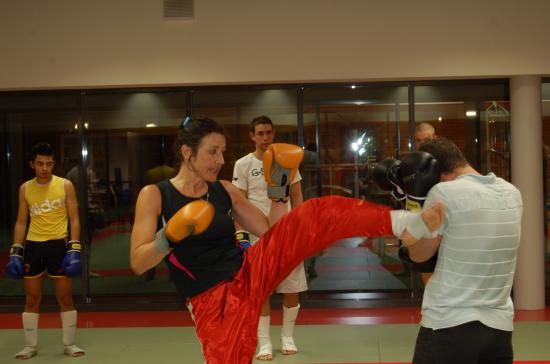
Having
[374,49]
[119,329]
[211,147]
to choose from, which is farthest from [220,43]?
[211,147]

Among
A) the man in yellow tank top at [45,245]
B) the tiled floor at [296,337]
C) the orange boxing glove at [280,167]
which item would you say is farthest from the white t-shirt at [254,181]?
the orange boxing glove at [280,167]

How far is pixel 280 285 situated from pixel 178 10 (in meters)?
2.69

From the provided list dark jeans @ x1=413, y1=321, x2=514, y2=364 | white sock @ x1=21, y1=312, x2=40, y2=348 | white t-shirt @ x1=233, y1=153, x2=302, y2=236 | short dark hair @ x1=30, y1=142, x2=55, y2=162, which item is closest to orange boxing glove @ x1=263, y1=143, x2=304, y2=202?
dark jeans @ x1=413, y1=321, x2=514, y2=364

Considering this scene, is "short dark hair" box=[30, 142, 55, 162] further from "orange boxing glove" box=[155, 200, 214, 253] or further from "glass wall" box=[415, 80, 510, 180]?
"glass wall" box=[415, 80, 510, 180]

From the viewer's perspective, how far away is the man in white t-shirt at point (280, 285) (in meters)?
4.17

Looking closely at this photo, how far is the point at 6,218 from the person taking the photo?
239 inches

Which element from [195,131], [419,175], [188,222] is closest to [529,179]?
[419,175]

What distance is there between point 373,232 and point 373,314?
3536 mm

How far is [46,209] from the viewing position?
440cm

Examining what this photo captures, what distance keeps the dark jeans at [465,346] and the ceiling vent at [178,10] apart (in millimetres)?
4081

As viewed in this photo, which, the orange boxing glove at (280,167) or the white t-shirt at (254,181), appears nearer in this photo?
the orange boxing glove at (280,167)

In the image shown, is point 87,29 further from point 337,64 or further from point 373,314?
point 373,314

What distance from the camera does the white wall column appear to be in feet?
17.7

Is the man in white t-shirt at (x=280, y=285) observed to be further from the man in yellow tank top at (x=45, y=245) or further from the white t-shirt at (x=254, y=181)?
the man in yellow tank top at (x=45, y=245)
